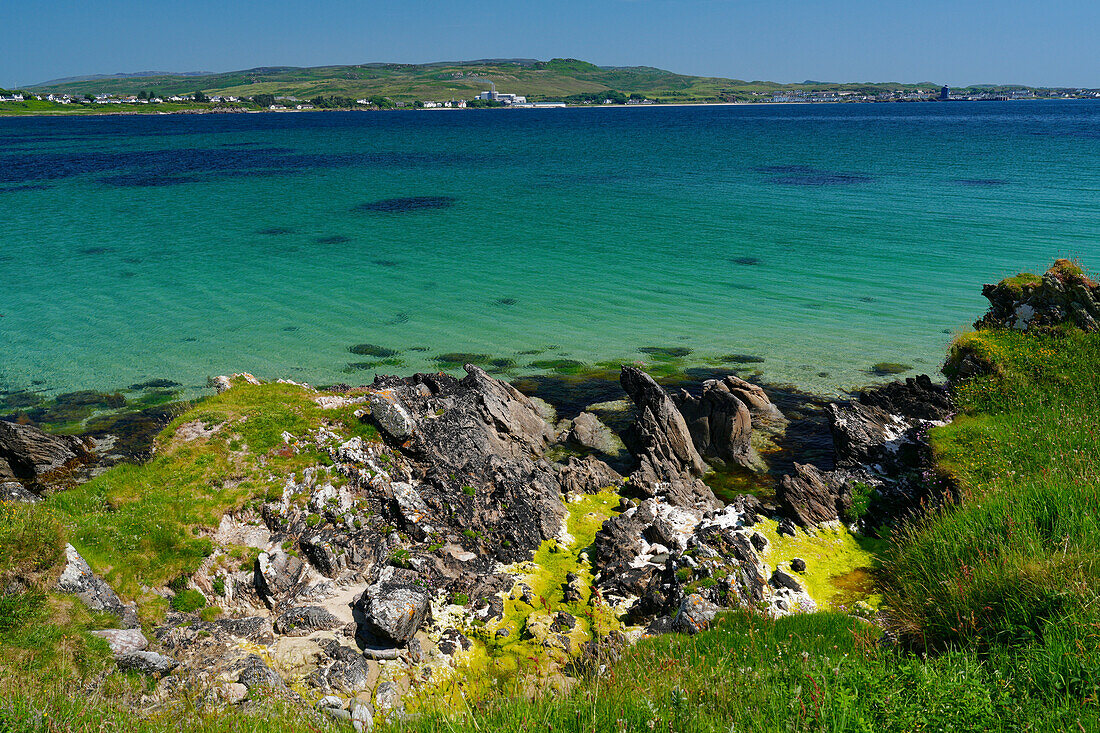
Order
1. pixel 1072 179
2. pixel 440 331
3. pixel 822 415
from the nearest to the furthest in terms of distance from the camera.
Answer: pixel 822 415 → pixel 440 331 → pixel 1072 179

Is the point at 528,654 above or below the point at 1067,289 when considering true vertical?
below

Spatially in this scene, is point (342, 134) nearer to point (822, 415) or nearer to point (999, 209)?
point (999, 209)

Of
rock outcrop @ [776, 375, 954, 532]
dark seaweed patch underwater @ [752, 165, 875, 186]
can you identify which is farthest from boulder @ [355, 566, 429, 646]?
dark seaweed patch underwater @ [752, 165, 875, 186]

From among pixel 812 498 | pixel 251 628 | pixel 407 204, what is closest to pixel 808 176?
pixel 407 204

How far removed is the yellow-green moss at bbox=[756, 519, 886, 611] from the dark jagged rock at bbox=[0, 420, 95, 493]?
876 inches

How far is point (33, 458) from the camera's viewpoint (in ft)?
70.9

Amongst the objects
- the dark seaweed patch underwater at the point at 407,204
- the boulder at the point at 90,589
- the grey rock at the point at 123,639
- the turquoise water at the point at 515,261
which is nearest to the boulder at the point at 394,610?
the grey rock at the point at 123,639

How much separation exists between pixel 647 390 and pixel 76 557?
1763 centimetres

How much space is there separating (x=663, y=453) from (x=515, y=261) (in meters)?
32.9

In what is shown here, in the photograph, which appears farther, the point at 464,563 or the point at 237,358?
the point at 237,358

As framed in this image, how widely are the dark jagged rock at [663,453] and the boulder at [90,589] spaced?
1337cm

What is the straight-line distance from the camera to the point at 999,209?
64375 millimetres

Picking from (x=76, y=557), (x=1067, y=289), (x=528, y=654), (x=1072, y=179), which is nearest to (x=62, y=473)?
(x=76, y=557)

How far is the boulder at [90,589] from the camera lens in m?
13.0
